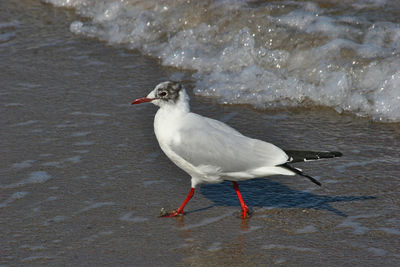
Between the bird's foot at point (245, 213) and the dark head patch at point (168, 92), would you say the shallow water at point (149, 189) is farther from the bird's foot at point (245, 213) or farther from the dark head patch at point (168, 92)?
the dark head patch at point (168, 92)

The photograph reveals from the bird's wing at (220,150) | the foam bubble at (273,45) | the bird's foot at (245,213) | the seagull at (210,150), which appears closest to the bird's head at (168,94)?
the seagull at (210,150)

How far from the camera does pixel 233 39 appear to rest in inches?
311

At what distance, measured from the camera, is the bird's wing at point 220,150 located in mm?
4441

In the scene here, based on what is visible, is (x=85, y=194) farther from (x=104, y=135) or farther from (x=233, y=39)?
(x=233, y=39)

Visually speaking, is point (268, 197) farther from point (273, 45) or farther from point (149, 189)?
point (273, 45)

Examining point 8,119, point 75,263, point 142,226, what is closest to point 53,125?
point 8,119

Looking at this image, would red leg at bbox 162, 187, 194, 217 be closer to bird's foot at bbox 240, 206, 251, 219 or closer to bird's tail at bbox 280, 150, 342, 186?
bird's foot at bbox 240, 206, 251, 219

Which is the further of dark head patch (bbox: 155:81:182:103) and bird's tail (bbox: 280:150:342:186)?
dark head patch (bbox: 155:81:182:103)

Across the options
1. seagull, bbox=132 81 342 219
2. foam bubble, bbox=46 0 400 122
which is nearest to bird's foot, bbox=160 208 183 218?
seagull, bbox=132 81 342 219

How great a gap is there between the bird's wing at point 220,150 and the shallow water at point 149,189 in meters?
0.41

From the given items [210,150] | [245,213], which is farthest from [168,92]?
[245,213]

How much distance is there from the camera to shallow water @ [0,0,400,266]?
13.4ft

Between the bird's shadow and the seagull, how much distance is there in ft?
0.85

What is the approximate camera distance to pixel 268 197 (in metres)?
4.88
